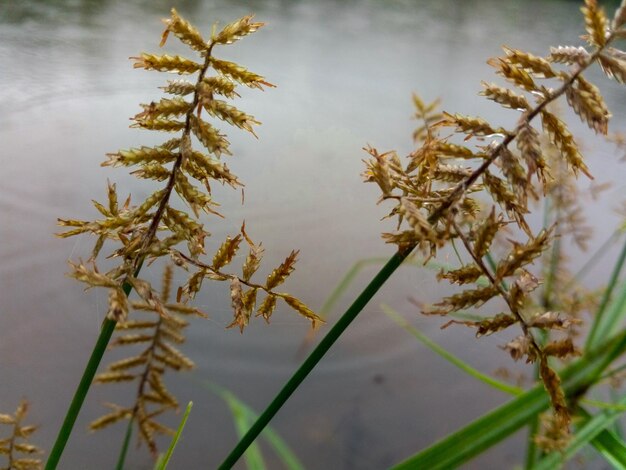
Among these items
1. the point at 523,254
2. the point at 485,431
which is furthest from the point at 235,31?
the point at 485,431

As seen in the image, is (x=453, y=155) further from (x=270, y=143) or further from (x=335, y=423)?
(x=270, y=143)

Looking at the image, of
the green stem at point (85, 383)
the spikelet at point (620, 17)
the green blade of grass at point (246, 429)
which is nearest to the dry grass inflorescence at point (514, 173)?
the spikelet at point (620, 17)

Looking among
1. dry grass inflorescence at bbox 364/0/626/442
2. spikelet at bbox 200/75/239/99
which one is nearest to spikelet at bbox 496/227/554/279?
dry grass inflorescence at bbox 364/0/626/442

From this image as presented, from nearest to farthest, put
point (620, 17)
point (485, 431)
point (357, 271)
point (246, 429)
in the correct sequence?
1. point (620, 17)
2. point (485, 431)
3. point (246, 429)
4. point (357, 271)

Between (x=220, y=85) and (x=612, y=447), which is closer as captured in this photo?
(x=220, y=85)

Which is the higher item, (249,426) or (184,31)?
(184,31)

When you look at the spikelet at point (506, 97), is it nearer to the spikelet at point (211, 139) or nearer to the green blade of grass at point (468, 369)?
the spikelet at point (211, 139)

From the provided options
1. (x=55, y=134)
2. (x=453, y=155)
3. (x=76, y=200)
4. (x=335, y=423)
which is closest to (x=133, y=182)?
(x=76, y=200)

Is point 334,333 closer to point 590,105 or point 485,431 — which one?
point 590,105
